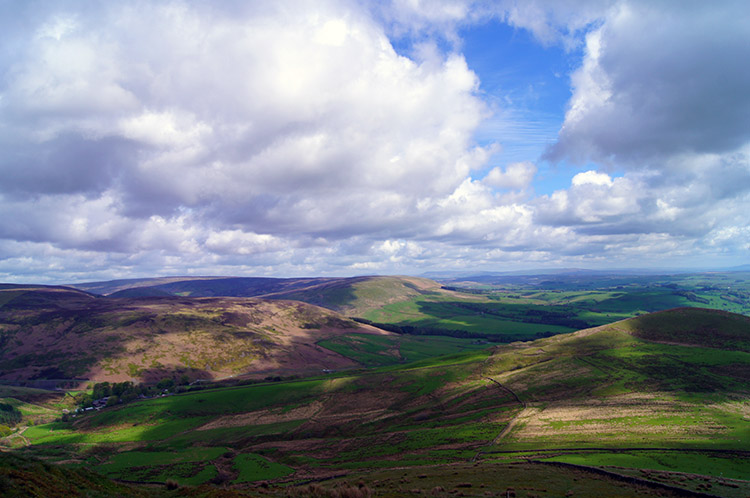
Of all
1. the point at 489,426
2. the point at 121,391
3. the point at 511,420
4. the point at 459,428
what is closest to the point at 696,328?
the point at 511,420

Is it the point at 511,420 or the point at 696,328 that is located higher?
the point at 696,328

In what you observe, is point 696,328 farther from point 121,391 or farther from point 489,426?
point 121,391

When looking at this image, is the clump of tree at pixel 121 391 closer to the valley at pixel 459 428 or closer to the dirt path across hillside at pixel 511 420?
the valley at pixel 459 428

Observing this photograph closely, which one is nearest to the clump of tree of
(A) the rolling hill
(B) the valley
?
(B) the valley

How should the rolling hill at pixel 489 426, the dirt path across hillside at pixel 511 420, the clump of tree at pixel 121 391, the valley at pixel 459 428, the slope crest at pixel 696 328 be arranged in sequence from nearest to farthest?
the valley at pixel 459 428 < the rolling hill at pixel 489 426 < the dirt path across hillside at pixel 511 420 < the slope crest at pixel 696 328 < the clump of tree at pixel 121 391

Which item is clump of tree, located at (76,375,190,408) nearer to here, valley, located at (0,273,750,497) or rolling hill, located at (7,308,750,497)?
valley, located at (0,273,750,497)

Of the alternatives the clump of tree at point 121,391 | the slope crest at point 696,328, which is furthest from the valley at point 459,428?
the clump of tree at point 121,391

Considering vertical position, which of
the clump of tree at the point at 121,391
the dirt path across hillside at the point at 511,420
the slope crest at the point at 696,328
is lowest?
the clump of tree at the point at 121,391

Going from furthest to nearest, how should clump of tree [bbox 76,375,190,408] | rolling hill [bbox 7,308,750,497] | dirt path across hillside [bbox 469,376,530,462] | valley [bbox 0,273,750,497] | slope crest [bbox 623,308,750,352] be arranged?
1. clump of tree [bbox 76,375,190,408]
2. slope crest [bbox 623,308,750,352]
3. dirt path across hillside [bbox 469,376,530,462]
4. rolling hill [bbox 7,308,750,497]
5. valley [bbox 0,273,750,497]

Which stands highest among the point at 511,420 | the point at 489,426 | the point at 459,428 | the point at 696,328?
the point at 696,328
